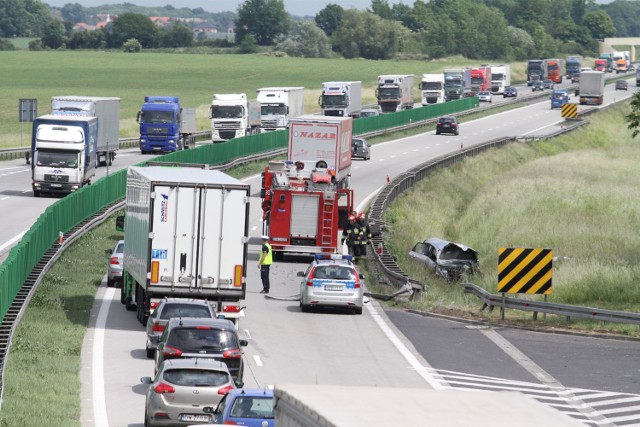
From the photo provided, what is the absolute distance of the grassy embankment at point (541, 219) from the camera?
38594 mm

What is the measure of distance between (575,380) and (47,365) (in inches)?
389

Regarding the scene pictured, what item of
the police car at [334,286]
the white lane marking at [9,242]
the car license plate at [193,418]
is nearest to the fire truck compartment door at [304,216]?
the white lane marking at [9,242]

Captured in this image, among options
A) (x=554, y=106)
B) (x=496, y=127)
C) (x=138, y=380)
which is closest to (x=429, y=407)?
(x=138, y=380)

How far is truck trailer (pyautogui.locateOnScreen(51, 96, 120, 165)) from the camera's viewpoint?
7006 centimetres

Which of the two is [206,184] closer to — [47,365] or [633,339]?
[47,365]

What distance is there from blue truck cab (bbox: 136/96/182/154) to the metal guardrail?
152ft

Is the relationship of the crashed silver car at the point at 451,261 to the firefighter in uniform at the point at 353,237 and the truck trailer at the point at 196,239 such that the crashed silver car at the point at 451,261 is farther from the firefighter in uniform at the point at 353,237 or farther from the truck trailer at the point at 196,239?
the truck trailer at the point at 196,239

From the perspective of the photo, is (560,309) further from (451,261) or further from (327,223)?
(327,223)

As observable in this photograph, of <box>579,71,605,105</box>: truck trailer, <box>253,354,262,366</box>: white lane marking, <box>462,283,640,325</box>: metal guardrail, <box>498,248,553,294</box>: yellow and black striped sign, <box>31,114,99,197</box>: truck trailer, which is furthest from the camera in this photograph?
<box>579,71,605,105</box>: truck trailer

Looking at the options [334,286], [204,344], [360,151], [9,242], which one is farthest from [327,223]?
[360,151]

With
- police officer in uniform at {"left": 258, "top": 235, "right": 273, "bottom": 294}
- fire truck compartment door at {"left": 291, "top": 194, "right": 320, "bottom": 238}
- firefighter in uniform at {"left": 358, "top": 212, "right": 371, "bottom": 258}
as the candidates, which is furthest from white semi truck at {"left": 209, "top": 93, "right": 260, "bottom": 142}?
police officer in uniform at {"left": 258, "top": 235, "right": 273, "bottom": 294}

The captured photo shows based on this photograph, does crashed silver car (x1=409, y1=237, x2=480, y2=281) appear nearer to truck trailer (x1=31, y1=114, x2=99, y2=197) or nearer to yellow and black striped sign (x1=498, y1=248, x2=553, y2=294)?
yellow and black striped sign (x1=498, y1=248, x2=553, y2=294)

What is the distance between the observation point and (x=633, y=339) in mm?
30219

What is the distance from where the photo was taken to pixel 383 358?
27.7 meters
